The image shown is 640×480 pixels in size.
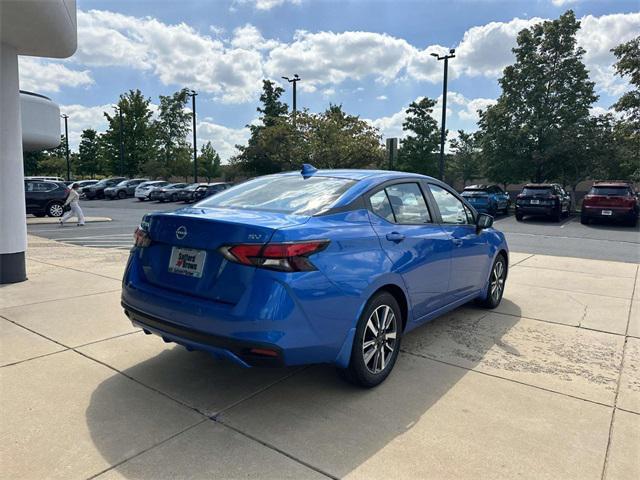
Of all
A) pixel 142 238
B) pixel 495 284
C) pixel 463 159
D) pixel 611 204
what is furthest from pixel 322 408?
pixel 463 159

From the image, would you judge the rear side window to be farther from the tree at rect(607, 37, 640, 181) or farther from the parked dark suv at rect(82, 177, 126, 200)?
the parked dark suv at rect(82, 177, 126, 200)

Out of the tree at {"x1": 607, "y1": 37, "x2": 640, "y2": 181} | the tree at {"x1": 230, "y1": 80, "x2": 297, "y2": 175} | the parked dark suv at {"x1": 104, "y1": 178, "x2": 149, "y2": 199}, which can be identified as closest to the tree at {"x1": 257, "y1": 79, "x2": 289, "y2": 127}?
the tree at {"x1": 230, "y1": 80, "x2": 297, "y2": 175}

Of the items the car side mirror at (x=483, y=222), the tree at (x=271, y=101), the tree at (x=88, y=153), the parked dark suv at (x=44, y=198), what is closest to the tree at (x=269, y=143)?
the tree at (x=271, y=101)

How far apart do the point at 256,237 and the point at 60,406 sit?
174 centimetres

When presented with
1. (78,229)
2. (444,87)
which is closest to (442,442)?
(78,229)

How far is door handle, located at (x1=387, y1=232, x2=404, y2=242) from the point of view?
3.48 m

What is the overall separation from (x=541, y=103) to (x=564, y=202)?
8649mm

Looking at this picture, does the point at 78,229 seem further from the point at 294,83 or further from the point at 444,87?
the point at 294,83

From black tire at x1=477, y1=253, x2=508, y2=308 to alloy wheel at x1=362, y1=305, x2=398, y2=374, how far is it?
229 centimetres

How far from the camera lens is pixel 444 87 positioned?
24.3 m

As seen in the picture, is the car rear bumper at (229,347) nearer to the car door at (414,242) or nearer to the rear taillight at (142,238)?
the rear taillight at (142,238)

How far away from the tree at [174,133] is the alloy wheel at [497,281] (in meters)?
50.0

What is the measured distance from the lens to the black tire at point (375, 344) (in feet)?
10.4

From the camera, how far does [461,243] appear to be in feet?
14.9
